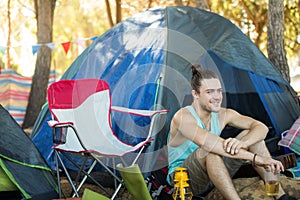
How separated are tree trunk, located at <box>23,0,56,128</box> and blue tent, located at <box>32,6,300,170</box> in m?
2.96

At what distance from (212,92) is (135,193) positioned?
0.66 metres

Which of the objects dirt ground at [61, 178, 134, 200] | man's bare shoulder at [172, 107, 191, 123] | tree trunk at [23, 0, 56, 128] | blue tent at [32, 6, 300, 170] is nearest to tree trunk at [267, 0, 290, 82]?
blue tent at [32, 6, 300, 170]

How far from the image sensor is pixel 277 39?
536 centimetres

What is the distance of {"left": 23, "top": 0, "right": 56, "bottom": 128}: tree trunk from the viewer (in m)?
7.60

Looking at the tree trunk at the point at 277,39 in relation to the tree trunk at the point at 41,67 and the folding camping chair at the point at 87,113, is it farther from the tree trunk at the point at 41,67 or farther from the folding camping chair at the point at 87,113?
the tree trunk at the point at 41,67

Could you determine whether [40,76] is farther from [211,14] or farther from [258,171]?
[258,171]

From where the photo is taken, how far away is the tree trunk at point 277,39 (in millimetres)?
5238

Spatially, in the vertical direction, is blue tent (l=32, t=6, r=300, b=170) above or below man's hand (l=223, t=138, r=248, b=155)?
above

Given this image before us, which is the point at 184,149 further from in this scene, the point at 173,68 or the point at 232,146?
the point at 173,68

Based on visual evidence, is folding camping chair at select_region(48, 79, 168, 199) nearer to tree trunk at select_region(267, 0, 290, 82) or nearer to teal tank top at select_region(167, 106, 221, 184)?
teal tank top at select_region(167, 106, 221, 184)

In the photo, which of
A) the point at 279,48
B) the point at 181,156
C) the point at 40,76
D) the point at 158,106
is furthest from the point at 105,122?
the point at 40,76

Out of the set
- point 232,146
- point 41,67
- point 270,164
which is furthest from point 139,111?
point 41,67

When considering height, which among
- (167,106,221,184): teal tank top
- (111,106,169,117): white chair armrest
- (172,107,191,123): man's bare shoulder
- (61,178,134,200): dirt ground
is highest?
(172,107,191,123): man's bare shoulder

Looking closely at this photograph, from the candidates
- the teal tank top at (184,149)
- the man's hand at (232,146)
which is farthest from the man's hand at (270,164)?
the teal tank top at (184,149)
